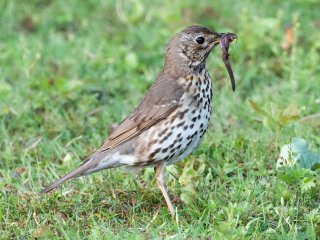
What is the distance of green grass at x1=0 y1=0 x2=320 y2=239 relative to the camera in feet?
16.9

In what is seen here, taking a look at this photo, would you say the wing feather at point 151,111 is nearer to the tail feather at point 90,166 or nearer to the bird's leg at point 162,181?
the tail feather at point 90,166

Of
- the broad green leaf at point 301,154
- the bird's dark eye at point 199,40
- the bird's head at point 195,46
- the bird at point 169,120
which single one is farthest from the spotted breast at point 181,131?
the broad green leaf at point 301,154

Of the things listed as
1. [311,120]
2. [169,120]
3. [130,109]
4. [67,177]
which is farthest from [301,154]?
[130,109]

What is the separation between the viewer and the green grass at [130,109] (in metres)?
5.16

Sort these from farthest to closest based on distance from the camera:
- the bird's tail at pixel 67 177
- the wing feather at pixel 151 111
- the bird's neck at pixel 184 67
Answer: the bird's neck at pixel 184 67, the wing feather at pixel 151 111, the bird's tail at pixel 67 177

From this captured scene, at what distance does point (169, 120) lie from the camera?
5.44 metres

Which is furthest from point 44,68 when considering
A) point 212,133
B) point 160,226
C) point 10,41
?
point 160,226

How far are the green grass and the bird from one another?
0.19 m

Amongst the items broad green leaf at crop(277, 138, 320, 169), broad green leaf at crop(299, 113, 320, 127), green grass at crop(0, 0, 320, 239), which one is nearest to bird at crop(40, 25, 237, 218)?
green grass at crop(0, 0, 320, 239)

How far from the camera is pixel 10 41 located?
851 centimetres

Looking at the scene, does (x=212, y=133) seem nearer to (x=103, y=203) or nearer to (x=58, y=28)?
(x=103, y=203)

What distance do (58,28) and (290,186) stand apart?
14.0 ft

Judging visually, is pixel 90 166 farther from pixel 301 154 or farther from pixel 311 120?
pixel 311 120

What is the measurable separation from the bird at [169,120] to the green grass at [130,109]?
0.63ft
